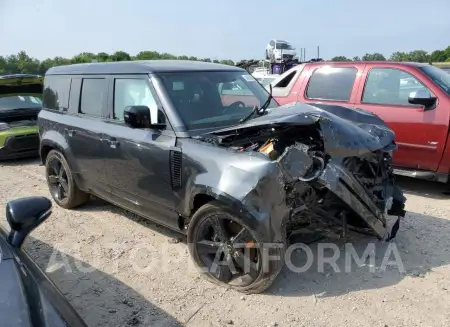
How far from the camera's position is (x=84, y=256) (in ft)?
14.0

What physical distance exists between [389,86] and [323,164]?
3.40m

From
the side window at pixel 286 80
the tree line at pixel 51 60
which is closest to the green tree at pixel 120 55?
the tree line at pixel 51 60

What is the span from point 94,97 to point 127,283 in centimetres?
228

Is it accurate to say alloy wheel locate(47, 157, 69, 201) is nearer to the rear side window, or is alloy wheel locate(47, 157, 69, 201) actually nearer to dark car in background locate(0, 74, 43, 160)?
the rear side window

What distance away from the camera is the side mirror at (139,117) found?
3805 millimetres

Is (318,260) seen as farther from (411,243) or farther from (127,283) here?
(127,283)

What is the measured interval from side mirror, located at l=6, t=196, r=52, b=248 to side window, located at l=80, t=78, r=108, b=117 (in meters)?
2.42

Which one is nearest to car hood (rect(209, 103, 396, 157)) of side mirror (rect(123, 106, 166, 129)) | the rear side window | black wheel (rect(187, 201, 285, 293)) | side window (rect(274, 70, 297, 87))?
side mirror (rect(123, 106, 166, 129))

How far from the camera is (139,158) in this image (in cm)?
411

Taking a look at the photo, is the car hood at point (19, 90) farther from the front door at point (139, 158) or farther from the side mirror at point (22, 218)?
the side mirror at point (22, 218)

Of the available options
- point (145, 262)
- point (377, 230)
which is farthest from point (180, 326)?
point (377, 230)

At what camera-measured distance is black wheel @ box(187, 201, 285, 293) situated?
10.8 feet

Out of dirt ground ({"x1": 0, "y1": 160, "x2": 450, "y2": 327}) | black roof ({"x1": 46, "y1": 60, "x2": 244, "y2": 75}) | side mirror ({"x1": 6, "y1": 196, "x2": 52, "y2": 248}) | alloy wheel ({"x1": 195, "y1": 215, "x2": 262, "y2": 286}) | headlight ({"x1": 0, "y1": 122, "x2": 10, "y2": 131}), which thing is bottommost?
dirt ground ({"x1": 0, "y1": 160, "x2": 450, "y2": 327})

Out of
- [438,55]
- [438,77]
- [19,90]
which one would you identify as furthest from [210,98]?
[438,55]
